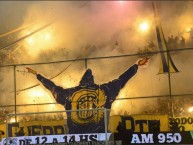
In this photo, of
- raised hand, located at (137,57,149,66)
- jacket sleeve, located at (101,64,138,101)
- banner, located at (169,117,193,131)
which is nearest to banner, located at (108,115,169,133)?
banner, located at (169,117,193,131)

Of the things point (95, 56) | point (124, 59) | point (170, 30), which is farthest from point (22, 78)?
point (170, 30)

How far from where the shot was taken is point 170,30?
44.1ft

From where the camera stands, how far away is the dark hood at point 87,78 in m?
13.9

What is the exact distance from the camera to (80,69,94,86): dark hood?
13.9 meters

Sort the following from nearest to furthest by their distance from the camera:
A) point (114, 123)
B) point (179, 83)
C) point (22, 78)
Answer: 1. point (114, 123)
2. point (179, 83)
3. point (22, 78)

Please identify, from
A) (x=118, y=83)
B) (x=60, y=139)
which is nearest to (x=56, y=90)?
(x=118, y=83)

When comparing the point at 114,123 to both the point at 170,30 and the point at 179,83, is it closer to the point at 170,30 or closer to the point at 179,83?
the point at 179,83

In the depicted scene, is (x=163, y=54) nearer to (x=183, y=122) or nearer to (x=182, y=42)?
(x=182, y=42)

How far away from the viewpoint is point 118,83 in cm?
1362

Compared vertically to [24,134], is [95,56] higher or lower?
higher

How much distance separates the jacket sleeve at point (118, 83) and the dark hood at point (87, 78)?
0.43m

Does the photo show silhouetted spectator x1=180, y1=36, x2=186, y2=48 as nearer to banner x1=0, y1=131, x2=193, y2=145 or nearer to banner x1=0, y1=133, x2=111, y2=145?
banner x1=0, y1=131, x2=193, y2=145

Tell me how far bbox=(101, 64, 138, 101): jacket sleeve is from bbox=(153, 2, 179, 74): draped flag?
34.1 inches

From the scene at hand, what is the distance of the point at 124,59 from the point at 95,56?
960 millimetres
